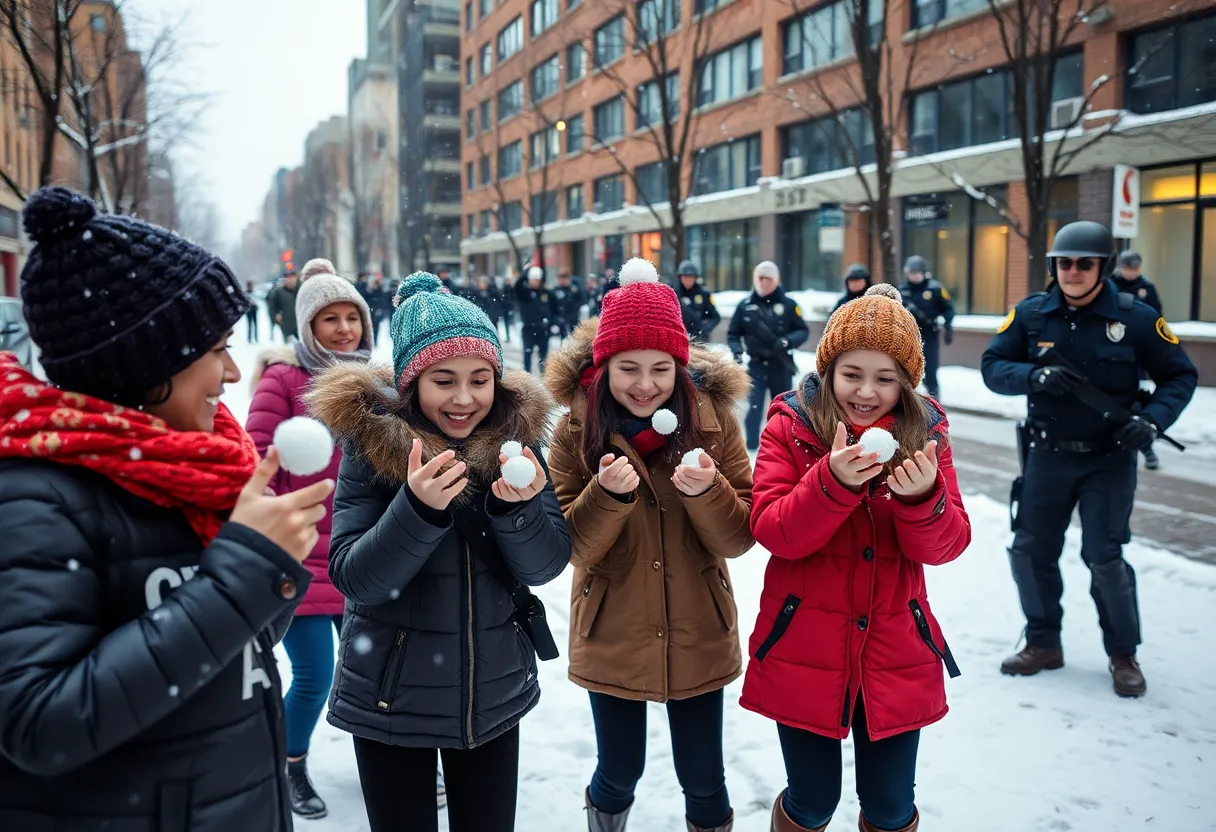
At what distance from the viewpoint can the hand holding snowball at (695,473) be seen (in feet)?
8.75

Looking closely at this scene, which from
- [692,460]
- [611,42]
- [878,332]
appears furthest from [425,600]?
[611,42]

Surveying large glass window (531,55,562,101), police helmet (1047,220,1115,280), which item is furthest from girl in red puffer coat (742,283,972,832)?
large glass window (531,55,562,101)

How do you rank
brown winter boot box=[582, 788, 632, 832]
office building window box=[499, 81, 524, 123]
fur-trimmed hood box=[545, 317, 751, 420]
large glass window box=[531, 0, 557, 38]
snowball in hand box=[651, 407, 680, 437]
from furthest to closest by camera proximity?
office building window box=[499, 81, 524, 123] → large glass window box=[531, 0, 557, 38] → fur-trimmed hood box=[545, 317, 751, 420] → brown winter boot box=[582, 788, 632, 832] → snowball in hand box=[651, 407, 680, 437]

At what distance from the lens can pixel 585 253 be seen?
43.4 m

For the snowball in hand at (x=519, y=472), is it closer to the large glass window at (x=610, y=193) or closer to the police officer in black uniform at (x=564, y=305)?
the police officer in black uniform at (x=564, y=305)

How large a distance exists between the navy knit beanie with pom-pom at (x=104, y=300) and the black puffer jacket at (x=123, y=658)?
0.19 metres

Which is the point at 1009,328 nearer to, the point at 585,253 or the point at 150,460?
the point at 150,460

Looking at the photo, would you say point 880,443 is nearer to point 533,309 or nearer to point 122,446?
point 122,446

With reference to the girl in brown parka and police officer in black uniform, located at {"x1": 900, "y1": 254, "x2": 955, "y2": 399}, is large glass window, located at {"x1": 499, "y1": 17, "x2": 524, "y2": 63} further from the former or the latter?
the girl in brown parka

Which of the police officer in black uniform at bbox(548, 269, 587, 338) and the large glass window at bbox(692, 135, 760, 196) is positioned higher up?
the large glass window at bbox(692, 135, 760, 196)

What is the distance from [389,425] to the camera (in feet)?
8.48

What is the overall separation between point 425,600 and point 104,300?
1.26m

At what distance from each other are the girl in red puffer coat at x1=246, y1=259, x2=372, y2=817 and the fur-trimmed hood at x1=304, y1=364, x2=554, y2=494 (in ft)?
2.36

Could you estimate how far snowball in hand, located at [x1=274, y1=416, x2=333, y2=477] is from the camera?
4.93 feet
